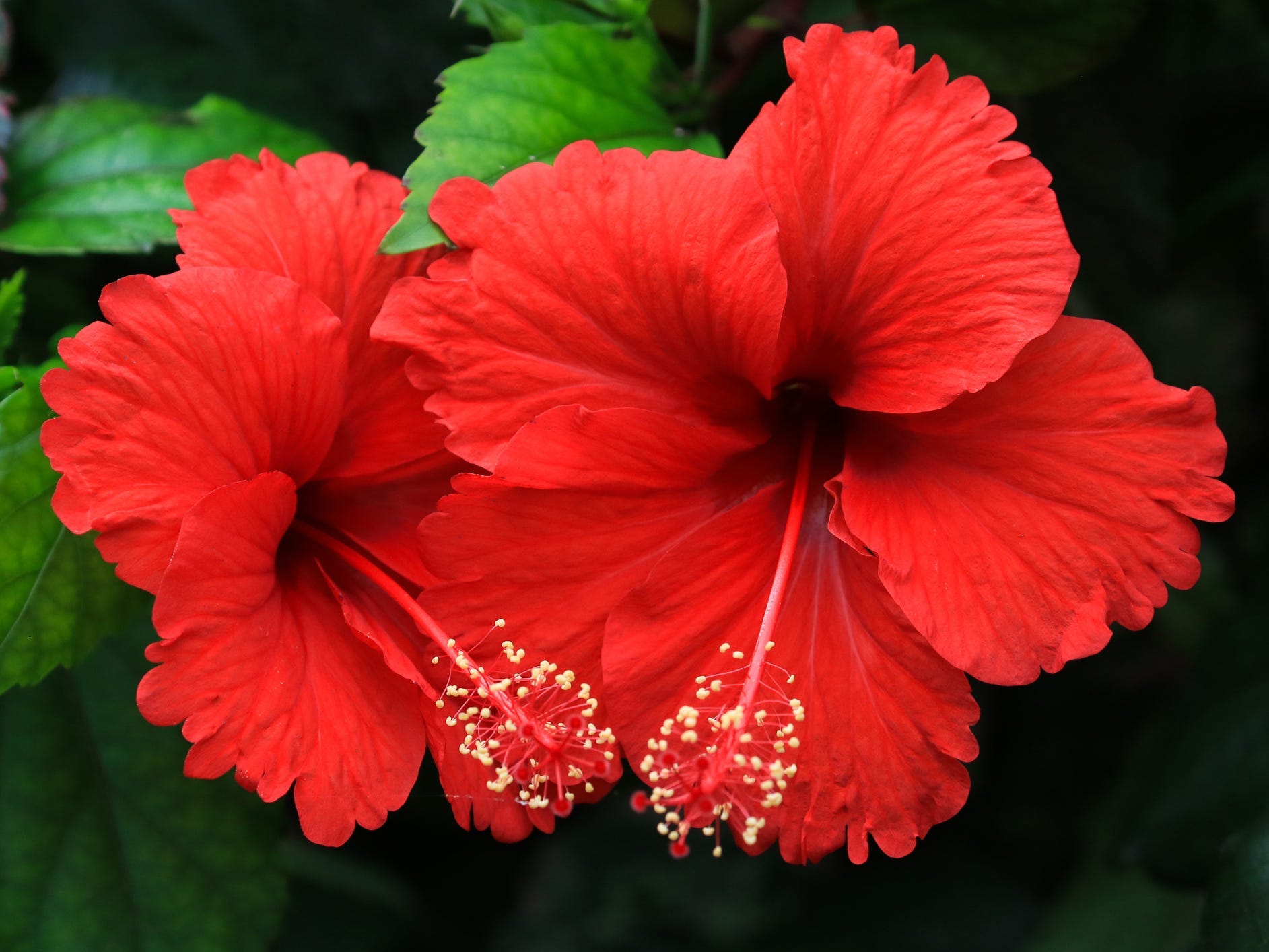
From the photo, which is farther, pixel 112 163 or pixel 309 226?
pixel 112 163

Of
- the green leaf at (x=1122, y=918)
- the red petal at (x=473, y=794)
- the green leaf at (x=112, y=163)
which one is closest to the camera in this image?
the red petal at (x=473, y=794)

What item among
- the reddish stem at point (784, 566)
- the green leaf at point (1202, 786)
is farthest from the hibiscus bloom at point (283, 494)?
the green leaf at point (1202, 786)

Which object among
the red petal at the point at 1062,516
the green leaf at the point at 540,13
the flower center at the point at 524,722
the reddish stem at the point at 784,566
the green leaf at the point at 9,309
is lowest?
the flower center at the point at 524,722

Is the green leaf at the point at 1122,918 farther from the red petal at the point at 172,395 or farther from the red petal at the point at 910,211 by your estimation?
the red petal at the point at 172,395

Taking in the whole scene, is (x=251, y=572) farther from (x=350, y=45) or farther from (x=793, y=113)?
(x=350, y=45)

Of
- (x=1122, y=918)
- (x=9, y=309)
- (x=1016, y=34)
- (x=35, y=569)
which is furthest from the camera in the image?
(x=1122, y=918)

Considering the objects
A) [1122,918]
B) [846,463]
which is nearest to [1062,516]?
[846,463]

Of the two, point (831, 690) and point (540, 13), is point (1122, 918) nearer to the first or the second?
point (831, 690)
